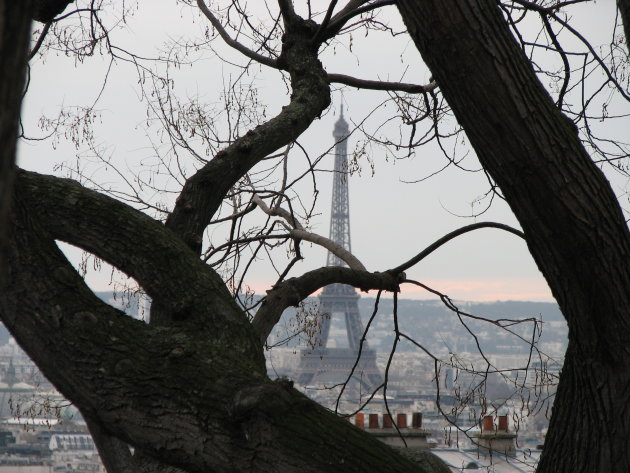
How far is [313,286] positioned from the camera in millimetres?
3506

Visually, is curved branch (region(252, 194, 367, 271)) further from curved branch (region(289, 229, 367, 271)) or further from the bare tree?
the bare tree

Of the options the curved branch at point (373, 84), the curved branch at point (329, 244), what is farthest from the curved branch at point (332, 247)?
the curved branch at point (373, 84)

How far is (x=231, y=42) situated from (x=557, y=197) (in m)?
3.25

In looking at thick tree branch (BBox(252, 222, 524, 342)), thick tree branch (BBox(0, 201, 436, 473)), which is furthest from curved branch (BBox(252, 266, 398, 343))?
thick tree branch (BBox(0, 201, 436, 473))

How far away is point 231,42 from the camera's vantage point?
488 cm

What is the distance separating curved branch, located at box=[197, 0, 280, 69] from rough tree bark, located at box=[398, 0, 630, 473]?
2269mm

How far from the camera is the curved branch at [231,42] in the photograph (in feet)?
14.2

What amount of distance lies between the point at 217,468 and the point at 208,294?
0.72 m

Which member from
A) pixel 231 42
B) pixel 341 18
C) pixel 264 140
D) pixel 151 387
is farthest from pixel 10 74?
pixel 231 42

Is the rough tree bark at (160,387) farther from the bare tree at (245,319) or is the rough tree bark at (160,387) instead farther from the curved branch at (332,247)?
the curved branch at (332,247)

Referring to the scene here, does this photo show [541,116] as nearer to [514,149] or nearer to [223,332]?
[514,149]

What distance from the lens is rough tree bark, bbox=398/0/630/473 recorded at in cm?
200

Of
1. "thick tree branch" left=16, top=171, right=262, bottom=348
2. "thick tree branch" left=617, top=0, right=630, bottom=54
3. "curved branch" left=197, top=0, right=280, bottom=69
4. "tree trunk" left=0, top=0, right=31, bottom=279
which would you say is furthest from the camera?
"curved branch" left=197, top=0, right=280, bottom=69

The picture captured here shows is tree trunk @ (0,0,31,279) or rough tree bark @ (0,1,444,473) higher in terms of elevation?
tree trunk @ (0,0,31,279)
